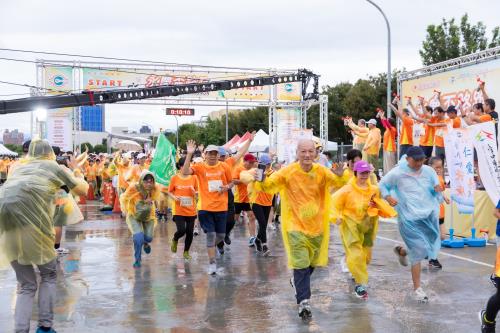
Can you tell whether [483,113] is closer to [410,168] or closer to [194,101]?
[410,168]

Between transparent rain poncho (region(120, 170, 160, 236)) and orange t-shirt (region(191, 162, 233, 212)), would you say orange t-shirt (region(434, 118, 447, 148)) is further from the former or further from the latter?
transparent rain poncho (region(120, 170, 160, 236))

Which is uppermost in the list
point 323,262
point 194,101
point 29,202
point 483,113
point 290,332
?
point 194,101

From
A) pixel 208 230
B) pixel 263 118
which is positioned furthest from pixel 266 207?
pixel 263 118

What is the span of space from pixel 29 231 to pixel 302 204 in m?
2.76

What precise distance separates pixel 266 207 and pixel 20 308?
20.7 feet

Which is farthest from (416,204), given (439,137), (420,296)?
(439,137)

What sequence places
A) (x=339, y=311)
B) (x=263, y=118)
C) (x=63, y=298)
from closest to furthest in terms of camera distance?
(x=339, y=311) → (x=63, y=298) → (x=263, y=118)

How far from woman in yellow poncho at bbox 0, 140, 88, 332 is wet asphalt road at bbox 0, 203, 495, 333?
0.64 meters

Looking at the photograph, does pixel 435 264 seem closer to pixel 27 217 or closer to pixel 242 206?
pixel 242 206

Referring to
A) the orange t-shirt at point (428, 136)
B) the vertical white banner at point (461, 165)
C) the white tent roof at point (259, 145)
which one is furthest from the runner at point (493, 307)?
the white tent roof at point (259, 145)

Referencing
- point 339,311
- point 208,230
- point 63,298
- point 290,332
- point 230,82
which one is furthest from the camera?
point 230,82

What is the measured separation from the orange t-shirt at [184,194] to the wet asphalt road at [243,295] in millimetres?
825

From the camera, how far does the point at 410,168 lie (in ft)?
25.4

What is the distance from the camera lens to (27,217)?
18.5 feet
